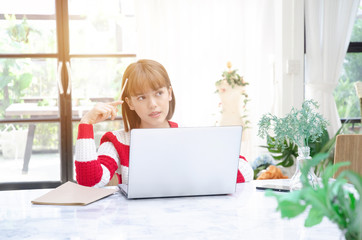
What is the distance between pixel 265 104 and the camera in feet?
13.3

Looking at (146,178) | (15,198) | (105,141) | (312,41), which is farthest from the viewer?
(312,41)

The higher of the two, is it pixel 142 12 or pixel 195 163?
pixel 142 12

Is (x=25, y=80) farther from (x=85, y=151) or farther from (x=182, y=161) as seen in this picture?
(x=182, y=161)

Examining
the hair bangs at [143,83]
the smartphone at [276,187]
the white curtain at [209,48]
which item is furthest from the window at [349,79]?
the smartphone at [276,187]

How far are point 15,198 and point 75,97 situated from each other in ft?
8.83

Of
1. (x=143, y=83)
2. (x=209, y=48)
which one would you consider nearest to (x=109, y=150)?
(x=143, y=83)

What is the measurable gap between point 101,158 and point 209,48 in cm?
240

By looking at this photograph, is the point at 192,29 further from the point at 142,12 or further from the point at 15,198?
the point at 15,198

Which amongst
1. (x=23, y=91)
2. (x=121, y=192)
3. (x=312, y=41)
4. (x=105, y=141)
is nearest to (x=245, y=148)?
(x=312, y=41)

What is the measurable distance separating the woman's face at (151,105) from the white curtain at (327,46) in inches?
84.1

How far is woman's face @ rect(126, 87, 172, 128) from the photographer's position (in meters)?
1.95

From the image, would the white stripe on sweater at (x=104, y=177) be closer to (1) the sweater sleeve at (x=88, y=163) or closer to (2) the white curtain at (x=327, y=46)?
(1) the sweater sleeve at (x=88, y=163)

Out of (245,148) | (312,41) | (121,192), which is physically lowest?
(245,148)

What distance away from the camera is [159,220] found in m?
1.20
